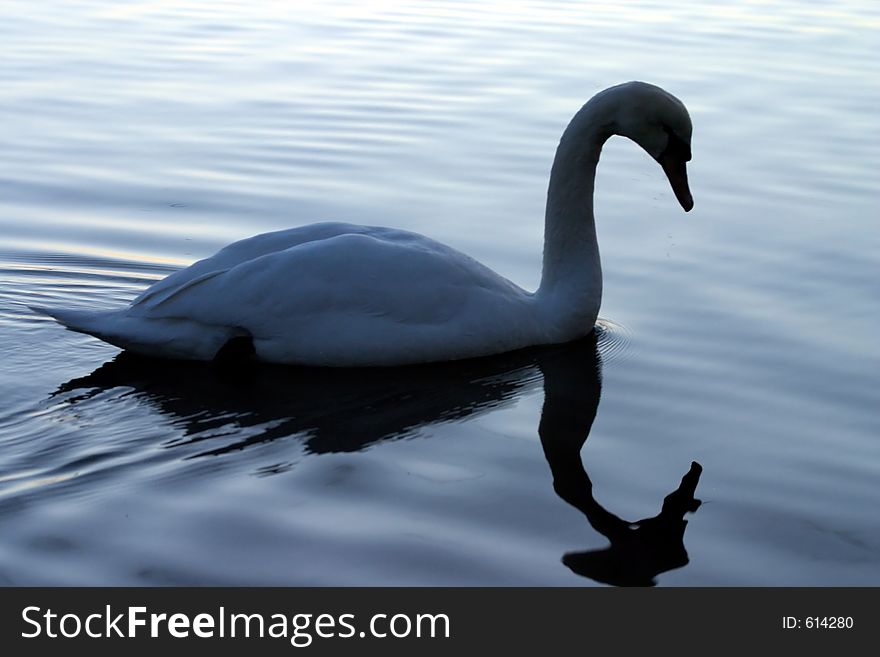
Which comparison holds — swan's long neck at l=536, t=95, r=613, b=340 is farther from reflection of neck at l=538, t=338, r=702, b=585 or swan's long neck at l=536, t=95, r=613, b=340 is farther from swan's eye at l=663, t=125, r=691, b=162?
reflection of neck at l=538, t=338, r=702, b=585

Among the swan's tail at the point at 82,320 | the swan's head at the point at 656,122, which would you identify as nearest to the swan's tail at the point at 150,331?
the swan's tail at the point at 82,320

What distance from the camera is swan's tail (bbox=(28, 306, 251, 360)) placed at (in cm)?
689

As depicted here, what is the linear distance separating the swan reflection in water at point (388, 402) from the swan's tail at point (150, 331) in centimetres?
10

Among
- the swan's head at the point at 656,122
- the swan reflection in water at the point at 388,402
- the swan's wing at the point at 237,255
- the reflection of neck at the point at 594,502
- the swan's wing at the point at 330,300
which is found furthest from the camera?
the swan's head at the point at 656,122

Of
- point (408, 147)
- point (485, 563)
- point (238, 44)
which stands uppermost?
point (238, 44)

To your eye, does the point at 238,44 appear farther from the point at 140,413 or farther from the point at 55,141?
the point at 140,413

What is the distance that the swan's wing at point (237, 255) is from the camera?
6973mm

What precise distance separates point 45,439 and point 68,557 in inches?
45.6

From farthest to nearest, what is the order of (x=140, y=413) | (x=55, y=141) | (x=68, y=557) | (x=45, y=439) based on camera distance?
(x=55, y=141) < (x=140, y=413) < (x=45, y=439) < (x=68, y=557)

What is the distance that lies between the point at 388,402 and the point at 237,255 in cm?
115

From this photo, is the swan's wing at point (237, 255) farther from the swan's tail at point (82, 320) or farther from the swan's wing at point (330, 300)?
the swan's tail at point (82, 320)

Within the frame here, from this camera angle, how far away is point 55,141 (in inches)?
440

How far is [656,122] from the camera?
748 cm

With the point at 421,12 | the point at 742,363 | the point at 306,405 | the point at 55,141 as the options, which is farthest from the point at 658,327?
the point at 421,12
